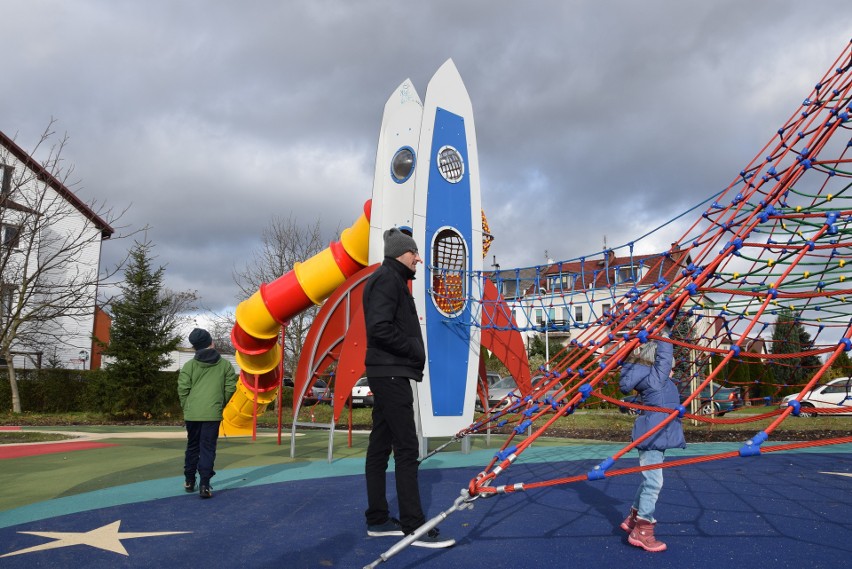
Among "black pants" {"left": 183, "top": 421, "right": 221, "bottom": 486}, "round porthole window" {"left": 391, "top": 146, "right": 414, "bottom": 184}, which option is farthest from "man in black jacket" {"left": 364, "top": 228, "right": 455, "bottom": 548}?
"round porthole window" {"left": 391, "top": 146, "right": 414, "bottom": 184}

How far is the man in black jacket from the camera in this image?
3.78 metres

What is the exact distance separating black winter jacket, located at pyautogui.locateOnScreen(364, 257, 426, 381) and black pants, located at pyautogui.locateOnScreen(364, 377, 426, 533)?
0.08m

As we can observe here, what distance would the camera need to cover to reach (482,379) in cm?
996

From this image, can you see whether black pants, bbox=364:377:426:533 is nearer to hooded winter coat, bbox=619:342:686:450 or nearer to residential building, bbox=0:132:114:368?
hooded winter coat, bbox=619:342:686:450

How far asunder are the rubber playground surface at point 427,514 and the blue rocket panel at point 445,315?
3.10 ft

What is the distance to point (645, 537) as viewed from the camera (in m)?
3.83

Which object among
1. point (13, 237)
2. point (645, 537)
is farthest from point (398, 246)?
point (13, 237)

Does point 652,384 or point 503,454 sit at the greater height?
point 652,384

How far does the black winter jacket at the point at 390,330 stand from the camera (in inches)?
151

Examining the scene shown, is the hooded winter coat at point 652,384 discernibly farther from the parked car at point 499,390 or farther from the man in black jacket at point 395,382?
the parked car at point 499,390

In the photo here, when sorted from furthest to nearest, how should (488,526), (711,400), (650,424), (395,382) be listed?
(711,400) < (488,526) < (650,424) < (395,382)

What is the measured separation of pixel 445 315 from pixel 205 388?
131 inches

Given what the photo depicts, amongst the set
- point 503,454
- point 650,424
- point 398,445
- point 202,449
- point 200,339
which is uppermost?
point 200,339

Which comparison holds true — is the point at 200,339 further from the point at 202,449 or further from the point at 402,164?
the point at 402,164
